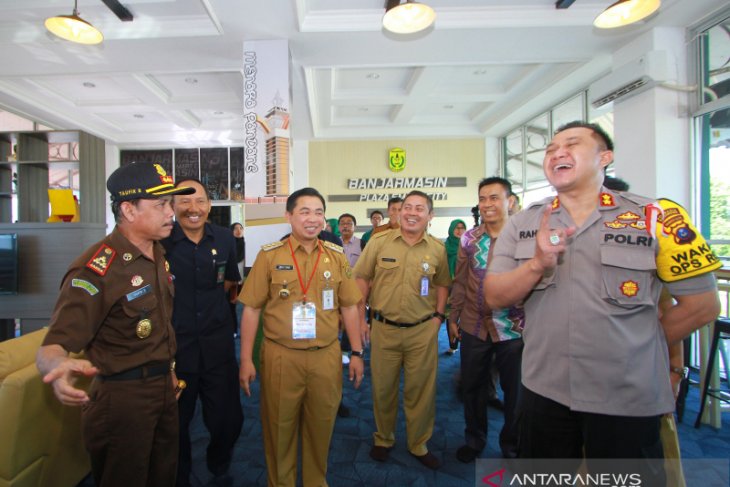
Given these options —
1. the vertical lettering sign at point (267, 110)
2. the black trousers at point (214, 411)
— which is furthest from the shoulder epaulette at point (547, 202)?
the vertical lettering sign at point (267, 110)

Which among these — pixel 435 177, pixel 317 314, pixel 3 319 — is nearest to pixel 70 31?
pixel 3 319

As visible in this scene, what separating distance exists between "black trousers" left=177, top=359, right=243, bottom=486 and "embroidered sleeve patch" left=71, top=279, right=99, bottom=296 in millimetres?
781

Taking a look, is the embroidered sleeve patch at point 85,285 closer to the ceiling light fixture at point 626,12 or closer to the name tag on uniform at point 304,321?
the name tag on uniform at point 304,321

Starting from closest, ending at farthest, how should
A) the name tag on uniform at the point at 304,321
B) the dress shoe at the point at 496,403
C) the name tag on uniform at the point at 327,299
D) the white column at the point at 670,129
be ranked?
the name tag on uniform at the point at 304,321 < the name tag on uniform at the point at 327,299 < the dress shoe at the point at 496,403 < the white column at the point at 670,129

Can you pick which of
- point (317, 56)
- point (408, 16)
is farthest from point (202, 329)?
point (317, 56)

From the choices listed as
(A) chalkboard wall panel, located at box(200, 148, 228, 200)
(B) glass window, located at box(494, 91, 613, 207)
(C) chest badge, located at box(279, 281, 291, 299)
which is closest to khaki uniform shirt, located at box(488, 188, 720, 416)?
(C) chest badge, located at box(279, 281, 291, 299)

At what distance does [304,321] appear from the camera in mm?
1828

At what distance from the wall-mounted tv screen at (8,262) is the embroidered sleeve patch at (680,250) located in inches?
199

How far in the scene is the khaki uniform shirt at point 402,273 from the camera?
7.61 ft

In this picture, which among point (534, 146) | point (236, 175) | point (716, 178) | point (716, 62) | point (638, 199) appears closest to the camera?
point (638, 199)

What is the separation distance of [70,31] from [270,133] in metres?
1.93

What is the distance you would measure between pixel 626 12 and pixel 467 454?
3731 mm

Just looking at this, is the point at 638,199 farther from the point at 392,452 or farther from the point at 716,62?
the point at 716,62

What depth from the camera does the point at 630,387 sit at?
116 centimetres
